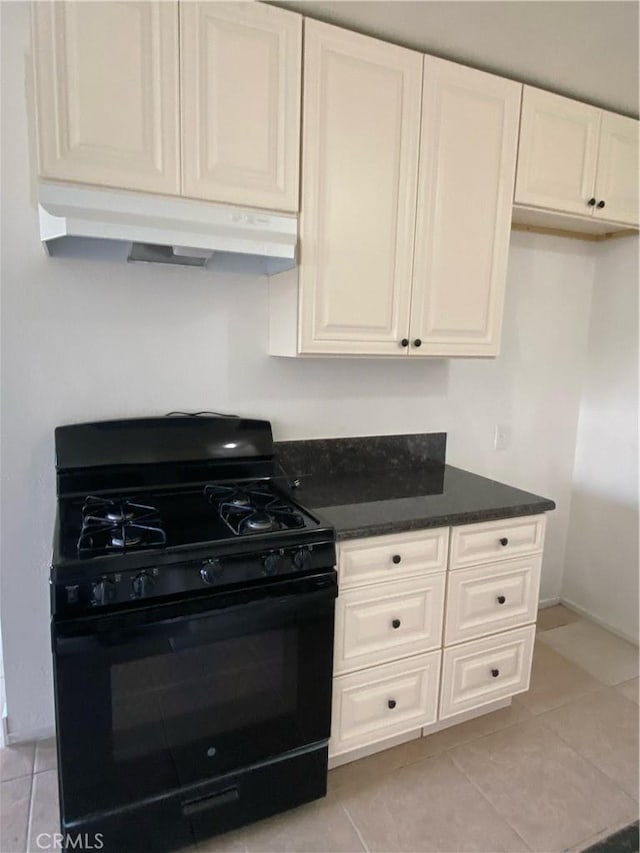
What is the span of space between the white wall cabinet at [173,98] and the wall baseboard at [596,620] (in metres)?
2.65

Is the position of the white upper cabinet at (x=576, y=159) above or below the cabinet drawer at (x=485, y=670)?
above

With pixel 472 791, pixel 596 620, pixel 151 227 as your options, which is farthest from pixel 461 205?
pixel 596 620

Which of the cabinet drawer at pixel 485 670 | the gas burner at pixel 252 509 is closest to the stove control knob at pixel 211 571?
the gas burner at pixel 252 509

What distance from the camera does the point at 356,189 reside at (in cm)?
181

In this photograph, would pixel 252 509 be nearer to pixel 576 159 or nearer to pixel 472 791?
pixel 472 791

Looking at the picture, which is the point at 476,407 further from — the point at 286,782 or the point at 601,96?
the point at 286,782

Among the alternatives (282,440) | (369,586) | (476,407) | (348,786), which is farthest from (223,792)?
(476,407)

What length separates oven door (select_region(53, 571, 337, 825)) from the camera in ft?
4.36

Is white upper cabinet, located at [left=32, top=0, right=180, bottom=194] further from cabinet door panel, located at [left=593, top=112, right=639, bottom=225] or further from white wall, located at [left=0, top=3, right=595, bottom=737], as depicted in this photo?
cabinet door panel, located at [left=593, top=112, right=639, bottom=225]

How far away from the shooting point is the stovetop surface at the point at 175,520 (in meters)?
1.38

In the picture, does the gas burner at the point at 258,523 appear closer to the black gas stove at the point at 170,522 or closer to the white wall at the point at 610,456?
the black gas stove at the point at 170,522

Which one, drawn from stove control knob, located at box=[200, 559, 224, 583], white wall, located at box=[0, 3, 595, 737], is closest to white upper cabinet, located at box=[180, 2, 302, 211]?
white wall, located at box=[0, 3, 595, 737]

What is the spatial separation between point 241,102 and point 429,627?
181cm

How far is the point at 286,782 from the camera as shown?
5.36ft
